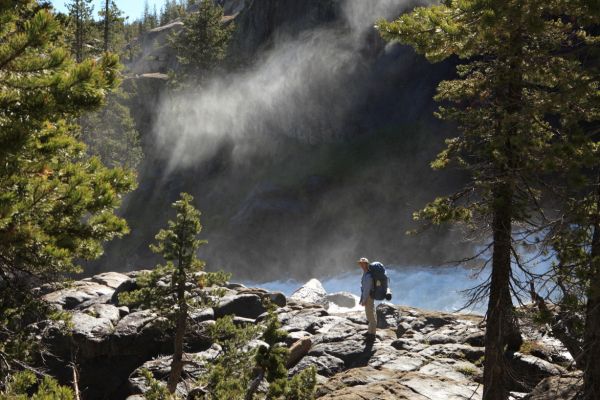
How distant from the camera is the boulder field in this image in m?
12.0

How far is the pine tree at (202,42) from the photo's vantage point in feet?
176

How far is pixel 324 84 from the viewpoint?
2077 inches

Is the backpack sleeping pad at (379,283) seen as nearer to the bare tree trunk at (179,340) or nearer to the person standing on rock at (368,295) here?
the person standing on rock at (368,295)

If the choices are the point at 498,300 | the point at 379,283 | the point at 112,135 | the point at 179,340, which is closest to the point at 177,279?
the point at 179,340

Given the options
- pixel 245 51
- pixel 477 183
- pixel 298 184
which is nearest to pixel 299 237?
pixel 298 184

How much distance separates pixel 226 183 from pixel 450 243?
24.4m

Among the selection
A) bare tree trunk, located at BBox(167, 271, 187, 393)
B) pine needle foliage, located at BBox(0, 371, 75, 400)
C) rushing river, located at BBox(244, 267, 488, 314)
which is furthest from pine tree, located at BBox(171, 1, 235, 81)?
pine needle foliage, located at BBox(0, 371, 75, 400)

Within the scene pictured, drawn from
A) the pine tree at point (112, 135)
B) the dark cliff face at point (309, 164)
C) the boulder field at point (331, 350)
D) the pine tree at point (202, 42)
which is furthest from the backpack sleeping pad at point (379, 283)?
the pine tree at point (202, 42)

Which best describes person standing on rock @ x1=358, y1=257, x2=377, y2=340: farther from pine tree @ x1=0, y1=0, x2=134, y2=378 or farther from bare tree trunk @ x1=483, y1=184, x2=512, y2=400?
pine tree @ x1=0, y1=0, x2=134, y2=378

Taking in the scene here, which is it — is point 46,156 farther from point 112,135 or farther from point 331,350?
point 112,135

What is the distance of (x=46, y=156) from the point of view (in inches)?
286

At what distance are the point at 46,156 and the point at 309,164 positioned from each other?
41827mm

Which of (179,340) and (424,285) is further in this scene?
(424,285)

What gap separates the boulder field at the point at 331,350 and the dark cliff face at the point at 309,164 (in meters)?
18.9
